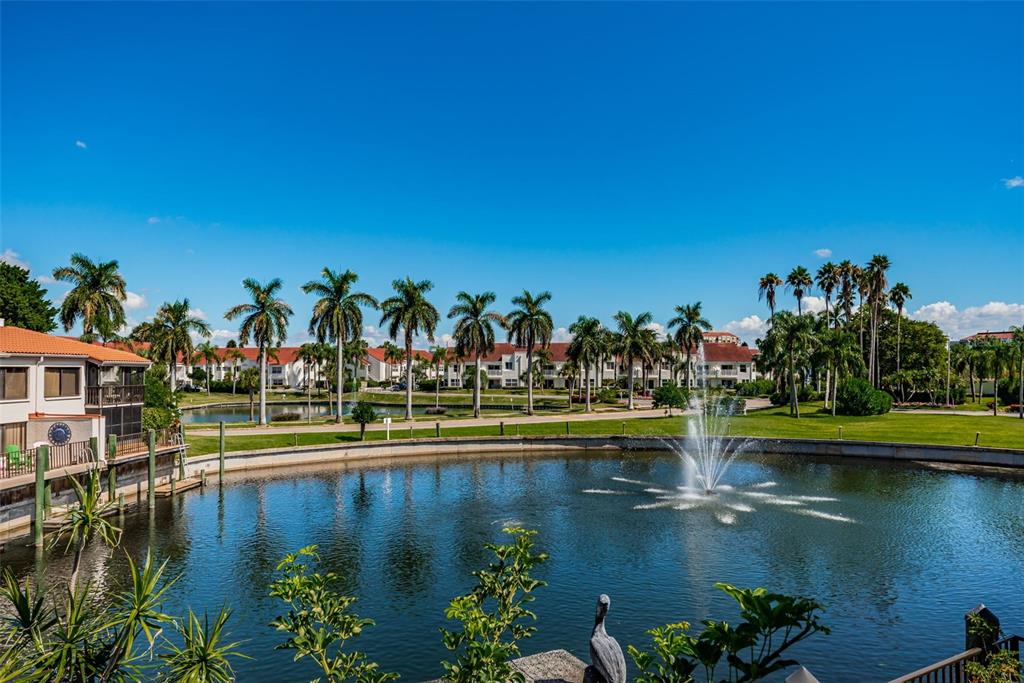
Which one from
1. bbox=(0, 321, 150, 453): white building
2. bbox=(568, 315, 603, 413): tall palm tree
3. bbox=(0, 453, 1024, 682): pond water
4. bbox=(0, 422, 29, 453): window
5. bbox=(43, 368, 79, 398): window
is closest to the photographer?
bbox=(0, 453, 1024, 682): pond water

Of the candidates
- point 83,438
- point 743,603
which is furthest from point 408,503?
point 743,603

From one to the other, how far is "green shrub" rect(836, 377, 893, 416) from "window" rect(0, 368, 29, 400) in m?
74.1

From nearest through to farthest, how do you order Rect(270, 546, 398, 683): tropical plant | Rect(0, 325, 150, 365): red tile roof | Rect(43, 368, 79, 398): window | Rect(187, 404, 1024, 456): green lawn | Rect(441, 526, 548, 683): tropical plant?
Rect(270, 546, 398, 683): tropical plant < Rect(441, 526, 548, 683): tropical plant < Rect(0, 325, 150, 365): red tile roof < Rect(43, 368, 79, 398): window < Rect(187, 404, 1024, 456): green lawn

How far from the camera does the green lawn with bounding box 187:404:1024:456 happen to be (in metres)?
48.3

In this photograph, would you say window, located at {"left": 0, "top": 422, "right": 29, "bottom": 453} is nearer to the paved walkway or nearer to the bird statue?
the paved walkway

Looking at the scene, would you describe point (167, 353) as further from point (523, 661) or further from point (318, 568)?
point (523, 661)

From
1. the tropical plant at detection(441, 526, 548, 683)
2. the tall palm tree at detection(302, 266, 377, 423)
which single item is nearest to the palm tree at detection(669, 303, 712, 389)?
the tall palm tree at detection(302, 266, 377, 423)

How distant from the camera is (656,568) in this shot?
72.4 ft

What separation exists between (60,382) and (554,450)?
35473 mm

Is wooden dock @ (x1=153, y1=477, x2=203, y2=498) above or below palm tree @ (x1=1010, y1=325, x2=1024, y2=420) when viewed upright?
below

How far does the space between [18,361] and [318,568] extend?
62.3 ft

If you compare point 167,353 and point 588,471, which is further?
point 167,353

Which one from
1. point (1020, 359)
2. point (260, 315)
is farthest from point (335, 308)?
point (1020, 359)

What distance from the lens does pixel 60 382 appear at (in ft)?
103
